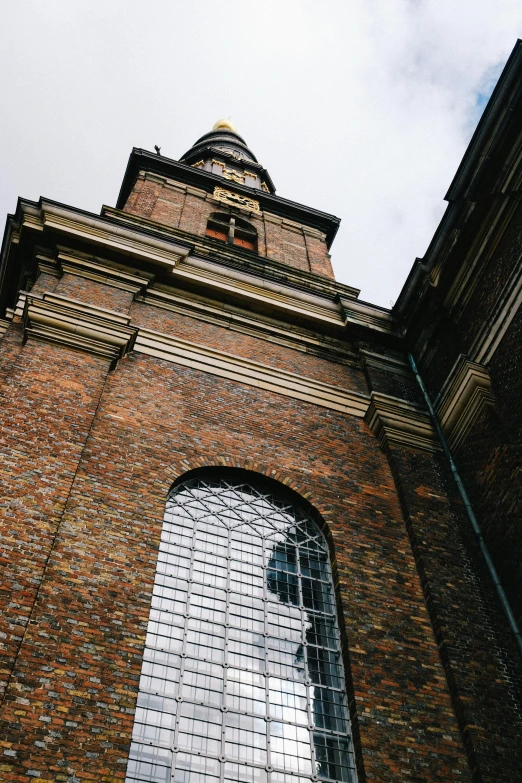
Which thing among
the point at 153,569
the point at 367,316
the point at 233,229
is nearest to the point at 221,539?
the point at 153,569

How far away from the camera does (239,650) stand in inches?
341

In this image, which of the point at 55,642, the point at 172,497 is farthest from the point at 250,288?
the point at 55,642

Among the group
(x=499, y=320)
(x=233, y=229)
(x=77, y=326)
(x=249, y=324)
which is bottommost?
(x=77, y=326)

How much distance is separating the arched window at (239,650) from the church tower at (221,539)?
3cm

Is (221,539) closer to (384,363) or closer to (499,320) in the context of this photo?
(499,320)

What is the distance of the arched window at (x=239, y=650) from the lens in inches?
295

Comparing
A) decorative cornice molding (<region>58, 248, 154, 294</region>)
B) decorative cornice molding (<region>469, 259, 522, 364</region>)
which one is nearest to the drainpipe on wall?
decorative cornice molding (<region>469, 259, 522, 364</region>)

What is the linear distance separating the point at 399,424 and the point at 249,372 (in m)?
2.69

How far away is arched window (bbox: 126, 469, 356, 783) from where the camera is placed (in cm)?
750

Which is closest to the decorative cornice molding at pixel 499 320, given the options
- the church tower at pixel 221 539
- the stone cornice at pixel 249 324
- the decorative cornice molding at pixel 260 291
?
the church tower at pixel 221 539

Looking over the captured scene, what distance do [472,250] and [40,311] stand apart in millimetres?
7142

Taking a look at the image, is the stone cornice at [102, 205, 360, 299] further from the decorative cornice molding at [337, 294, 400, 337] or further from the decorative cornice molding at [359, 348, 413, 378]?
the decorative cornice molding at [359, 348, 413, 378]

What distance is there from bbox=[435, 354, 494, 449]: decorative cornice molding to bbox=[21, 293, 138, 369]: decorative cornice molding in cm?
517

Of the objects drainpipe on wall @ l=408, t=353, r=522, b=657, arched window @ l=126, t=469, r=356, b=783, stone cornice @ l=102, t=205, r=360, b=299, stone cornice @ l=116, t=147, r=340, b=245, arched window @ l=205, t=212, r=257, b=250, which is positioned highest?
stone cornice @ l=116, t=147, r=340, b=245
